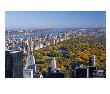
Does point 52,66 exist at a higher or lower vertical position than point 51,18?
lower

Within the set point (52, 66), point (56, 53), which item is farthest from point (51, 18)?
point (52, 66)

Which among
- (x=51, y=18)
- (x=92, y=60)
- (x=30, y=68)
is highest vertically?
(x=51, y=18)

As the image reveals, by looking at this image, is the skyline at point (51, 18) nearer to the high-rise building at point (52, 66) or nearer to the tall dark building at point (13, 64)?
the tall dark building at point (13, 64)

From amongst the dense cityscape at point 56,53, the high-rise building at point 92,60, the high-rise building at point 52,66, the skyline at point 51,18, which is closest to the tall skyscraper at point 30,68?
the dense cityscape at point 56,53

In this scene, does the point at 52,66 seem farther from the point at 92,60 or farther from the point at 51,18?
the point at 51,18

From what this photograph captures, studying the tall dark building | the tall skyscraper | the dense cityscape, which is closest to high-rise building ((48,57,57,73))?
the dense cityscape
